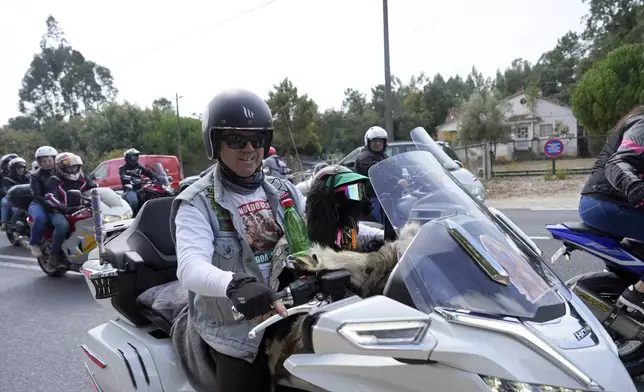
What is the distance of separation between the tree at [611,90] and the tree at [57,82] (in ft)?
230

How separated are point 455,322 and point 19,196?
8.94m

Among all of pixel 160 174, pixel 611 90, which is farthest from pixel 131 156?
pixel 611 90

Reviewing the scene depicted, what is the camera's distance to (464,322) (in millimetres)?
1344

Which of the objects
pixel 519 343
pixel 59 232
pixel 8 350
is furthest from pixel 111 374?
pixel 59 232

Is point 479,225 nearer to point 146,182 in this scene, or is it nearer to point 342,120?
point 146,182

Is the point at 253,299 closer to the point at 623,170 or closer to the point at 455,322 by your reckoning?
the point at 455,322

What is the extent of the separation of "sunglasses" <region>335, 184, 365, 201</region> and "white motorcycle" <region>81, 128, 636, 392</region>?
0.49 meters

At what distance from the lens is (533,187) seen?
16062 millimetres

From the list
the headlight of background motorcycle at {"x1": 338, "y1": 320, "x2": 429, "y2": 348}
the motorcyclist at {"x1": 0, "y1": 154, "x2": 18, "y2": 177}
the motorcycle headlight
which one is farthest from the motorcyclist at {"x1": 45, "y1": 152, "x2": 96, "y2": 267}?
the headlight of background motorcycle at {"x1": 338, "y1": 320, "x2": 429, "y2": 348}

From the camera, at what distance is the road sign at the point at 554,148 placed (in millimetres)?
19328

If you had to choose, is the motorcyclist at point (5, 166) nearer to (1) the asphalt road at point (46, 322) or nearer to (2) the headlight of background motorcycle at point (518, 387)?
(1) the asphalt road at point (46, 322)

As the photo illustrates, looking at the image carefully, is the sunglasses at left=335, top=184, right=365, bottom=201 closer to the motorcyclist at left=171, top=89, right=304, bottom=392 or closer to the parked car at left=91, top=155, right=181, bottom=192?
the motorcyclist at left=171, top=89, right=304, bottom=392

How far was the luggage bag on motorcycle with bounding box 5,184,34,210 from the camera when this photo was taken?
8.45 m

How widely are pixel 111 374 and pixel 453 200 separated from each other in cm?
183
